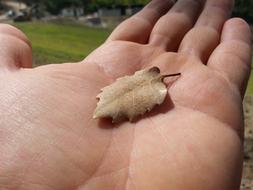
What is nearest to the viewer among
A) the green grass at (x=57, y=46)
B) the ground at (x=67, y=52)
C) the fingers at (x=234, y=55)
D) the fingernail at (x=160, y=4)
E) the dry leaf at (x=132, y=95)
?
the dry leaf at (x=132, y=95)

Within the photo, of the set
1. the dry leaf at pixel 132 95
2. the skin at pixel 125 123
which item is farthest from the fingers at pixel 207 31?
the dry leaf at pixel 132 95

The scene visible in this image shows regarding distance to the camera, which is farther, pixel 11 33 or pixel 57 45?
pixel 57 45

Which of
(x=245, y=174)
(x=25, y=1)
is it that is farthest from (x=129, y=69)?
(x=25, y=1)

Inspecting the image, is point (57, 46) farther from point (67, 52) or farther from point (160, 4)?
point (160, 4)

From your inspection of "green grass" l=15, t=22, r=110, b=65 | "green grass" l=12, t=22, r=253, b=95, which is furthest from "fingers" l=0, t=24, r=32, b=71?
"green grass" l=15, t=22, r=110, b=65

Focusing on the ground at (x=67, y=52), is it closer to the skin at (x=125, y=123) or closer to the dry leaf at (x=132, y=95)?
the skin at (x=125, y=123)

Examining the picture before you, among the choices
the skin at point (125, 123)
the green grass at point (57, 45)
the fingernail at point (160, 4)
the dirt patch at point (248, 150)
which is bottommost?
the green grass at point (57, 45)


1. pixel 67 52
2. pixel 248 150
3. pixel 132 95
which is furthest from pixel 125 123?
pixel 67 52
